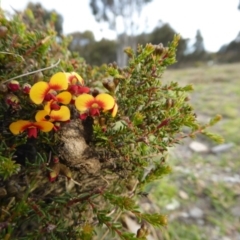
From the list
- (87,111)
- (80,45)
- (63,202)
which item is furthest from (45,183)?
(80,45)

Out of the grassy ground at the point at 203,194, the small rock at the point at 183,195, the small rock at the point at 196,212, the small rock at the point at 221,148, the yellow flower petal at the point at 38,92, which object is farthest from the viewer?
the small rock at the point at 221,148

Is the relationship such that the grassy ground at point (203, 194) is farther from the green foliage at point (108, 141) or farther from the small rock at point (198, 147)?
the green foliage at point (108, 141)

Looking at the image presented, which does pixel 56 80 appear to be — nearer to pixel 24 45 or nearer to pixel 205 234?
pixel 24 45

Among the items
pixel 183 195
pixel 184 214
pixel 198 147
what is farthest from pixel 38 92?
pixel 198 147

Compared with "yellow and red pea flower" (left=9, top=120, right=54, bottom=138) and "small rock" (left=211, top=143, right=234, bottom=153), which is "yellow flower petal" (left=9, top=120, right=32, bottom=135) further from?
"small rock" (left=211, top=143, right=234, bottom=153)

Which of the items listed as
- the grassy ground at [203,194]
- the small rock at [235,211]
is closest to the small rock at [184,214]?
the grassy ground at [203,194]

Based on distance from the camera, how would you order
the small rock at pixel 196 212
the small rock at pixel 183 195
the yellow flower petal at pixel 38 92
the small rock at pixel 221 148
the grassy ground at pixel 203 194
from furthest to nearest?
the small rock at pixel 221 148, the small rock at pixel 183 195, the small rock at pixel 196 212, the grassy ground at pixel 203 194, the yellow flower petal at pixel 38 92

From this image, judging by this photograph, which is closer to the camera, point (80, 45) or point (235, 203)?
point (235, 203)
